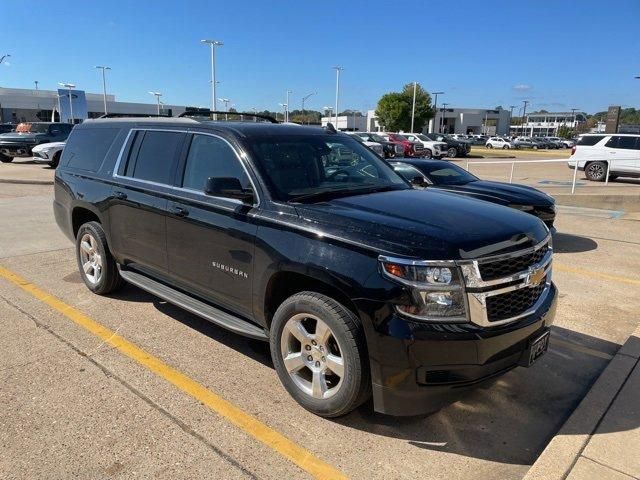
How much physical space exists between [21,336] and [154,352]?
125cm

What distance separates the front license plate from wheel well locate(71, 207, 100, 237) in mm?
4558

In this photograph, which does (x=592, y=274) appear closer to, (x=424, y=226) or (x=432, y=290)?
(x=424, y=226)

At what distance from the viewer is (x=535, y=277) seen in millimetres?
3209

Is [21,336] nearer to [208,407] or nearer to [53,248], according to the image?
[208,407]

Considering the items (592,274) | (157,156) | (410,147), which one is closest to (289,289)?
(157,156)

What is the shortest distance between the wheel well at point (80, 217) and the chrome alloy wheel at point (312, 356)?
3.29m

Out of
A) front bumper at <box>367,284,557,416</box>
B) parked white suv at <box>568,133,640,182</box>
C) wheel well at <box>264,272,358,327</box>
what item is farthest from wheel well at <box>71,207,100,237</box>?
parked white suv at <box>568,133,640,182</box>

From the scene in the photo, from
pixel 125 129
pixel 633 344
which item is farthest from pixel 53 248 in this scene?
pixel 633 344

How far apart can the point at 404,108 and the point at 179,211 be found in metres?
74.3

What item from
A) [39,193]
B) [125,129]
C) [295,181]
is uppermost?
[125,129]

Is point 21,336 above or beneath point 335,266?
beneath

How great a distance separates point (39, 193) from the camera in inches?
561

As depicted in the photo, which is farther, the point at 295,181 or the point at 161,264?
the point at 161,264

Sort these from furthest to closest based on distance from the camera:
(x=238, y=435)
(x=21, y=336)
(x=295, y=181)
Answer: (x=21, y=336) → (x=295, y=181) → (x=238, y=435)
